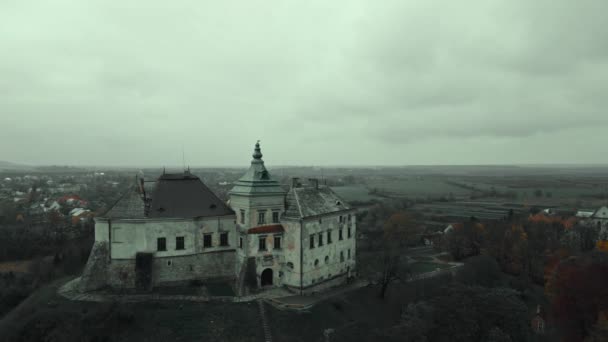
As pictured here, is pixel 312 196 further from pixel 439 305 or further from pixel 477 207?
pixel 477 207

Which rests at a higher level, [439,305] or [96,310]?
[439,305]

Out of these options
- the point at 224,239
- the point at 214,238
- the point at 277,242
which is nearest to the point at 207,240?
the point at 214,238

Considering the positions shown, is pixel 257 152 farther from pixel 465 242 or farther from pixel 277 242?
pixel 465 242

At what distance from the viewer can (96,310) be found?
2920 centimetres

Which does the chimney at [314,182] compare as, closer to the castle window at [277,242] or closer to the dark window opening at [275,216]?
the dark window opening at [275,216]

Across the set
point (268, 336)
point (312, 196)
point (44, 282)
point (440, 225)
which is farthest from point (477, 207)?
point (44, 282)

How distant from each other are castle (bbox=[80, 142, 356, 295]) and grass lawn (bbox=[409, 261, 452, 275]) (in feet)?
50.5

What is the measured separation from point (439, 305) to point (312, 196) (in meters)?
20.6

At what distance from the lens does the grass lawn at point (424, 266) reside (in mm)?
49781

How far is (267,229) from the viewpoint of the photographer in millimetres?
36688

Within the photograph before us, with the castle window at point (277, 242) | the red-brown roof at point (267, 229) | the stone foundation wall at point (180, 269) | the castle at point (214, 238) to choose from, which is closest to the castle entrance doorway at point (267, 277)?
the castle at point (214, 238)

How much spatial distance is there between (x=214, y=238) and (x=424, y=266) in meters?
29.9

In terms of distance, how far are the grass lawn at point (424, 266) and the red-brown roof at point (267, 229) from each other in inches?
822

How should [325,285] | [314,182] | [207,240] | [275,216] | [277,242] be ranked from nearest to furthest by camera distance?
[277,242] < [207,240] < [275,216] < [325,285] < [314,182]
